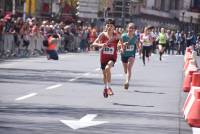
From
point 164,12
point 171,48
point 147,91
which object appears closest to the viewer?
point 147,91

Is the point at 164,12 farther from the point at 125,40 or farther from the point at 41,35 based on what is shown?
the point at 125,40

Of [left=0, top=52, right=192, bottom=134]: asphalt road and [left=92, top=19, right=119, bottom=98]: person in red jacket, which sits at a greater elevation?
[left=92, top=19, right=119, bottom=98]: person in red jacket

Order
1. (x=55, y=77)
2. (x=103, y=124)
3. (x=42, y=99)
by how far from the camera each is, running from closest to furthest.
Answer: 1. (x=103, y=124)
2. (x=42, y=99)
3. (x=55, y=77)

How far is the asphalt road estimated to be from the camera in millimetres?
13859

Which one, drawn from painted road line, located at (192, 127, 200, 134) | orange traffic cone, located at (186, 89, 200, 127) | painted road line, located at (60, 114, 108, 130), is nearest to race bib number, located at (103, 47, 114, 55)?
painted road line, located at (60, 114, 108, 130)

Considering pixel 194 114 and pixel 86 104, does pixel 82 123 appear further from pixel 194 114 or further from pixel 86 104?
pixel 86 104

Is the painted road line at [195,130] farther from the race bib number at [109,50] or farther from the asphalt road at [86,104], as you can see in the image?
the race bib number at [109,50]

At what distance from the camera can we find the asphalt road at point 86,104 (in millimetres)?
13859

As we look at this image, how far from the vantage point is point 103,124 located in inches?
566

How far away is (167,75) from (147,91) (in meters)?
8.54

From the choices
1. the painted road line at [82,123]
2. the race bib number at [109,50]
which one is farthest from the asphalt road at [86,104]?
the race bib number at [109,50]

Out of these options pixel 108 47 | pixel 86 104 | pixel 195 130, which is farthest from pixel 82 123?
pixel 108 47

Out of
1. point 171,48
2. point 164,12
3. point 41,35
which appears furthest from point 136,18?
point 41,35

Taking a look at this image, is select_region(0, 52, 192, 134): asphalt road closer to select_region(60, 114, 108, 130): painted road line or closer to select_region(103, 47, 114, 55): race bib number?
select_region(60, 114, 108, 130): painted road line
